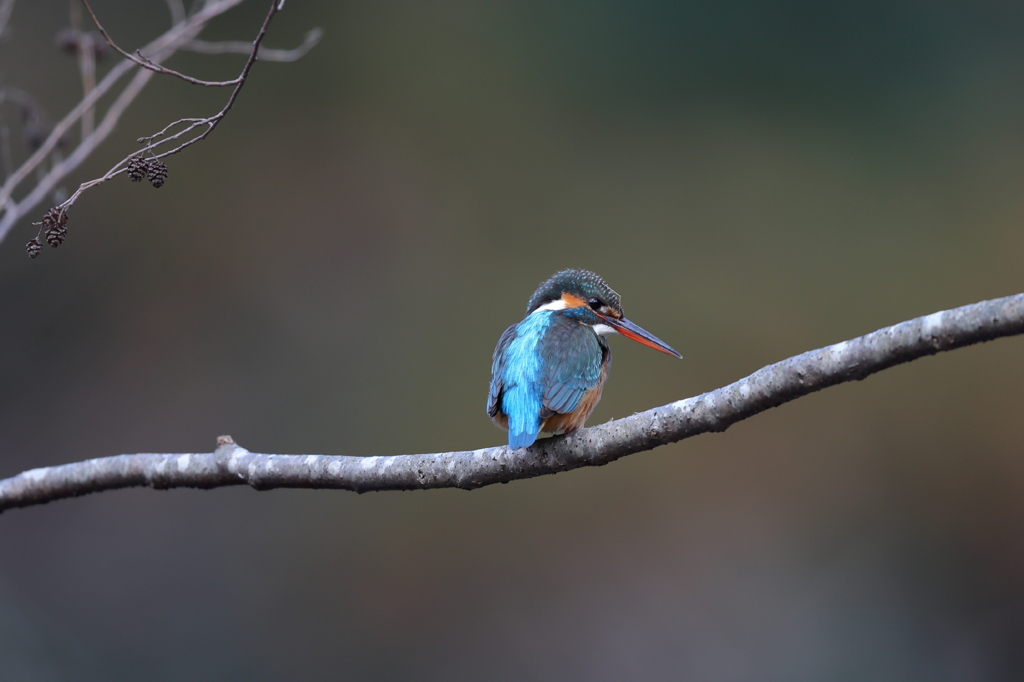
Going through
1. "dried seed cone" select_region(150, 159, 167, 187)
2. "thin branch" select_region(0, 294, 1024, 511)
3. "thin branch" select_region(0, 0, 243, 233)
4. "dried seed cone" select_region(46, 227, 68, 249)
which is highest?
"thin branch" select_region(0, 0, 243, 233)

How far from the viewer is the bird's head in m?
1.83

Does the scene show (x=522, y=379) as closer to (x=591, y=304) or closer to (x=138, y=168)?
(x=591, y=304)

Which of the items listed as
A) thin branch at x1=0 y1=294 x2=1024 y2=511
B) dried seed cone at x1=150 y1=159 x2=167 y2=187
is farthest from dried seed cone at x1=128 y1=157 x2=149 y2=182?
thin branch at x1=0 y1=294 x2=1024 y2=511

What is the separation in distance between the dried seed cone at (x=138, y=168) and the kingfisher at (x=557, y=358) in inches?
27.1

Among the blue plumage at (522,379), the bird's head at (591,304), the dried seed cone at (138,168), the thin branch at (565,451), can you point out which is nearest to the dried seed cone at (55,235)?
the dried seed cone at (138,168)

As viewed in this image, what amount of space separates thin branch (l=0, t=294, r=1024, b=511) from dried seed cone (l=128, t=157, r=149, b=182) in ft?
1.81

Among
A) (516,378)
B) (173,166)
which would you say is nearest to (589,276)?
(516,378)

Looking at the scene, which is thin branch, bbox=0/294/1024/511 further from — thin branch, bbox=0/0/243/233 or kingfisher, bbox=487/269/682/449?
thin branch, bbox=0/0/243/233

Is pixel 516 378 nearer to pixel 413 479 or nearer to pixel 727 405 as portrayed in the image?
pixel 413 479

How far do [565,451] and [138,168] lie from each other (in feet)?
2.50

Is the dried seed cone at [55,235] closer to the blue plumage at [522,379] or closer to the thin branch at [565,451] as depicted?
the thin branch at [565,451]

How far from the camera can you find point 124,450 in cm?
354

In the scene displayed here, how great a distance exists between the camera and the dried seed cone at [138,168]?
109cm

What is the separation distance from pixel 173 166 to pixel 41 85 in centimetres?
65
